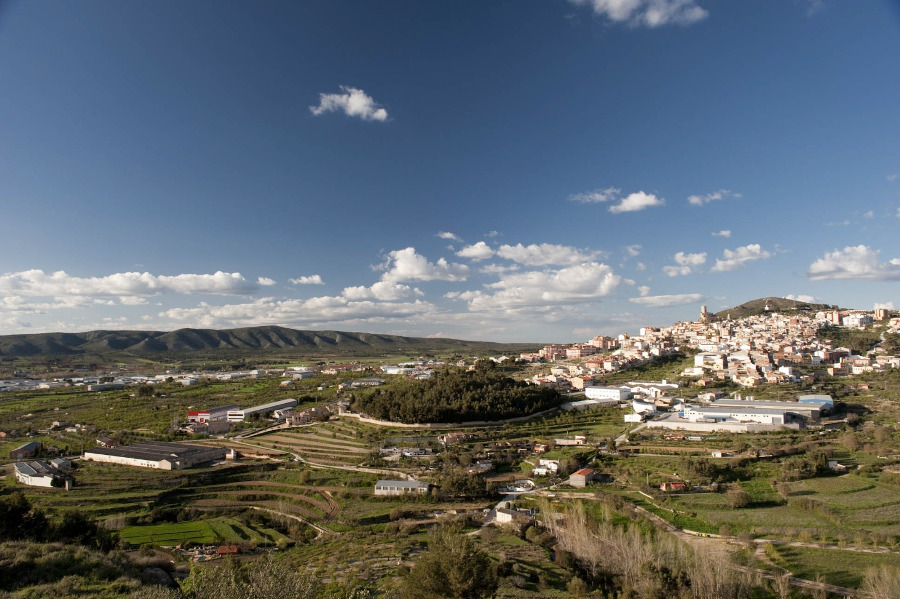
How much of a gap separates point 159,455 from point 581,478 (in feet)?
82.2

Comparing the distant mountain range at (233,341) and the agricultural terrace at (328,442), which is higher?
the distant mountain range at (233,341)

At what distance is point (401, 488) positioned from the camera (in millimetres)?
24297

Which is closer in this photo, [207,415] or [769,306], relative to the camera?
[207,415]

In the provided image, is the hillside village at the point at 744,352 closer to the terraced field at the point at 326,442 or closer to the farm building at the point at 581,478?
the terraced field at the point at 326,442

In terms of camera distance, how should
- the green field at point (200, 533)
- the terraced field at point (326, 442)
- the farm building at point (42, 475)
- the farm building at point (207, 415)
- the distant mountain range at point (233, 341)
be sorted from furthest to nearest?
the distant mountain range at point (233, 341)
the farm building at point (207, 415)
the terraced field at point (326, 442)
the farm building at point (42, 475)
the green field at point (200, 533)

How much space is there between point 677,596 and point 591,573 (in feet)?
9.22

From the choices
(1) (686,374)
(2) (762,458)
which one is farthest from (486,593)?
(1) (686,374)

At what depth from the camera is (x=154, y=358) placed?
12325 cm

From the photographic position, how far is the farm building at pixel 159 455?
96.4 ft

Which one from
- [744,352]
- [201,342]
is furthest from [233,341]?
[744,352]

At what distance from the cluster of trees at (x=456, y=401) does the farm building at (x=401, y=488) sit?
11.8 m

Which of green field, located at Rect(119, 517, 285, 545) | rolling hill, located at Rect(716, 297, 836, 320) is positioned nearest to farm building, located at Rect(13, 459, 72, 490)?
green field, located at Rect(119, 517, 285, 545)

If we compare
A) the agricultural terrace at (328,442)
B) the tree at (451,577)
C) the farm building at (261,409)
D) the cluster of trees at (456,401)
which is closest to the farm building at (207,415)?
the farm building at (261,409)

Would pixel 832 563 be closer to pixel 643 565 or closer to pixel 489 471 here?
pixel 643 565
